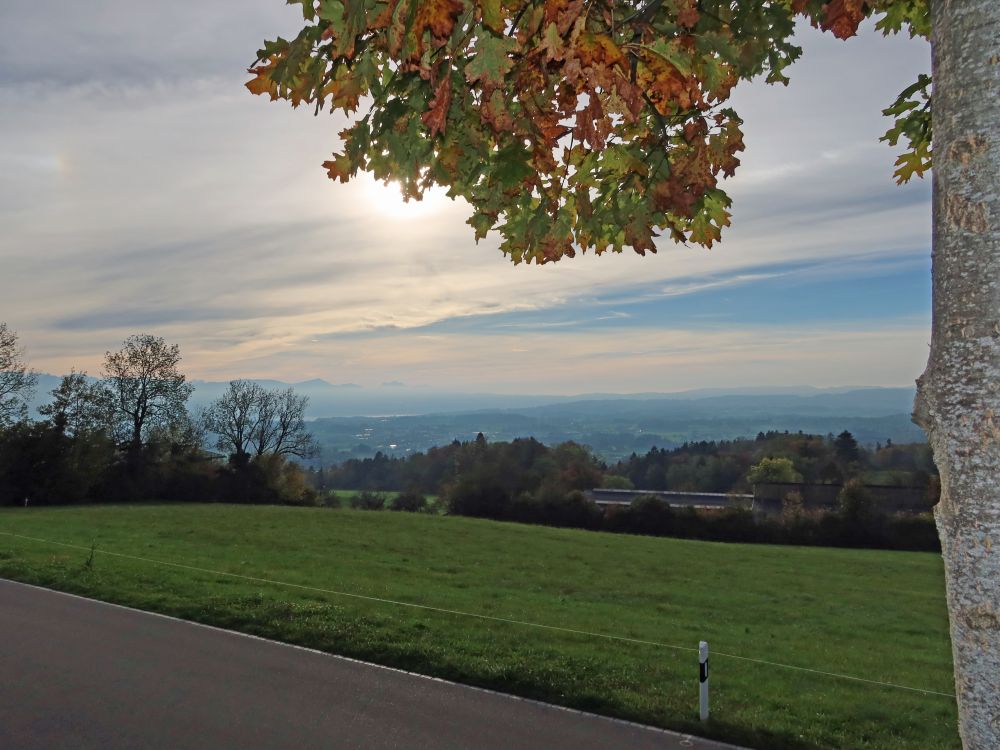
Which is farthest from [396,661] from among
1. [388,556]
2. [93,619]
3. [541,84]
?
[388,556]

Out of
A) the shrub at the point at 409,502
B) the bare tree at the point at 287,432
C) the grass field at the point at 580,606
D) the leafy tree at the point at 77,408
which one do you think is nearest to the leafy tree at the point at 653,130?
the grass field at the point at 580,606

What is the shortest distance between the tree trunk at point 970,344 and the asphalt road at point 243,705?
6.11 metres

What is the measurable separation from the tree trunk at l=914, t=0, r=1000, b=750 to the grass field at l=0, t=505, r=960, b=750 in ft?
22.0

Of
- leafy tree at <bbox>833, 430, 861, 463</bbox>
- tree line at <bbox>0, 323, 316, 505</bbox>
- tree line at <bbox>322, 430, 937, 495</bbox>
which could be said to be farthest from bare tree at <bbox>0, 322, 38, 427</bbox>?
leafy tree at <bbox>833, 430, 861, 463</bbox>

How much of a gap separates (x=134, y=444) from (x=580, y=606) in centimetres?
4489

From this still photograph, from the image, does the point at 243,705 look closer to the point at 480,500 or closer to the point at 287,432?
the point at 480,500

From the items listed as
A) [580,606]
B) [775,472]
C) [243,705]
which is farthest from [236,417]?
[243,705]

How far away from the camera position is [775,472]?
6569 cm

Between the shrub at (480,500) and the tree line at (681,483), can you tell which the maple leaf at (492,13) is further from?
the shrub at (480,500)

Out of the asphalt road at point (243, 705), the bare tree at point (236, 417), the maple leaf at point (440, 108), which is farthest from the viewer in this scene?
the bare tree at point (236, 417)

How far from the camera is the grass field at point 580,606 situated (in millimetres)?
10031

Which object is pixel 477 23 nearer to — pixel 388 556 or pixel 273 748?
pixel 273 748

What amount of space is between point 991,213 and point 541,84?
2.84 m

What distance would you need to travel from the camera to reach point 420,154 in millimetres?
5508
